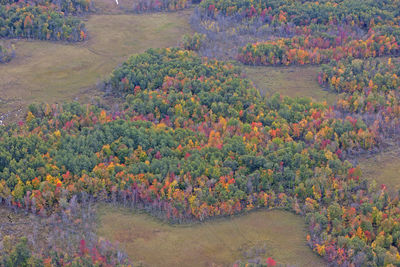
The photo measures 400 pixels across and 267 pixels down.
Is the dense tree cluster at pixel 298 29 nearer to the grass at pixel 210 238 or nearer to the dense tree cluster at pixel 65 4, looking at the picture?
the dense tree cluster at pixel 65 4

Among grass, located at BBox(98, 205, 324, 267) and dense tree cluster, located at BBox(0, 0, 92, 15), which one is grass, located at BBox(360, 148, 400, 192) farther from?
dense tree cluster, located at BBox(0, 0, 92, 15)

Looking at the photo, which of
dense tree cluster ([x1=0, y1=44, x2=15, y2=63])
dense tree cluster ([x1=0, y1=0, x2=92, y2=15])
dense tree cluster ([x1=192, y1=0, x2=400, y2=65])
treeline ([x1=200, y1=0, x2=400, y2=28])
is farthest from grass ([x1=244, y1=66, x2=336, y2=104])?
dense tree cluster ([x1=0, y1=44, x2=15, y2=63])

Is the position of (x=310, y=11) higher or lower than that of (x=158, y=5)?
higher

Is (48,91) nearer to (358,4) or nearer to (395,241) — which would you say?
(395,241)

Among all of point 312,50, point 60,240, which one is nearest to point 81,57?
point 312,50

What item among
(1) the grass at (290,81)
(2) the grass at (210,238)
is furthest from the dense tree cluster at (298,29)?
(2) the grass at (210,238)

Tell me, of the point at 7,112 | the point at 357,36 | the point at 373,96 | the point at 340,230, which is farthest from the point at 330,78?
the point at 7,112

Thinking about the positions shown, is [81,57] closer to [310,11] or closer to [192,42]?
[192,42]
